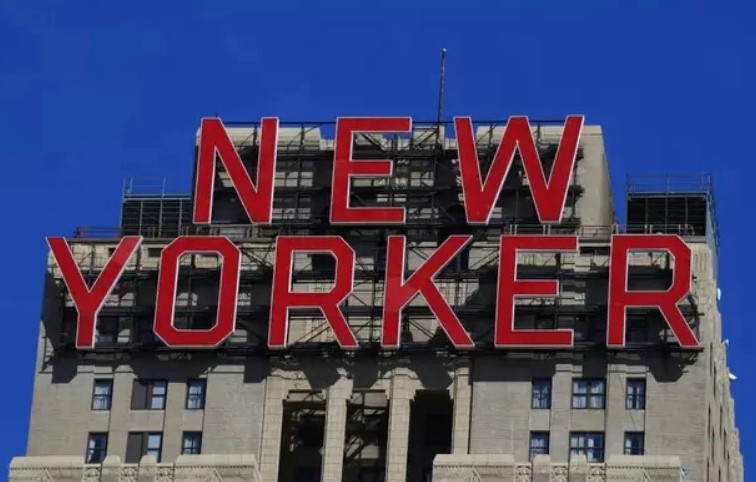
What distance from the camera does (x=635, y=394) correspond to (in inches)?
6914

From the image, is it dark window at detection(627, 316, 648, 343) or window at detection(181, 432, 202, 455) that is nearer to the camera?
window at detection(181, 432, 202, 455)

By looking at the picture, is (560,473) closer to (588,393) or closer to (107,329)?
(588,393)

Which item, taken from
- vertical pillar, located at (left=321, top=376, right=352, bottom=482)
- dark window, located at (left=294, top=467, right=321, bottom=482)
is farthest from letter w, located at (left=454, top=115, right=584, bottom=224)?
dark window, located at (left=294, top=467, right=321, bottom=482)

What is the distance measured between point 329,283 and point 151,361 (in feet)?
33.5

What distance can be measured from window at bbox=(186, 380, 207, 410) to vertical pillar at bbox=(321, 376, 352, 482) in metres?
6.64

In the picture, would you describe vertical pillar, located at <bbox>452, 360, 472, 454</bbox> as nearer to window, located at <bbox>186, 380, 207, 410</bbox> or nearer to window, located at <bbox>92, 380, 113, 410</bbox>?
window, located at <bbox>186, 380, 207, 410</bbox>

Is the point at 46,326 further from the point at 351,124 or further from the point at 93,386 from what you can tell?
the point at 351,124

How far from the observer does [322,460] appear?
Result: 177m

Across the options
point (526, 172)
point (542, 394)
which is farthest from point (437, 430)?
point (526, 172)

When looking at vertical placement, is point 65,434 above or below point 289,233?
below

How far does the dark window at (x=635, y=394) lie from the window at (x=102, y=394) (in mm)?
27169

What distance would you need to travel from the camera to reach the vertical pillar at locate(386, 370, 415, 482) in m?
176

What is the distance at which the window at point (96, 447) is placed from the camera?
178 metres

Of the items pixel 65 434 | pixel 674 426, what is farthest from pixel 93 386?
pixel 674 426
